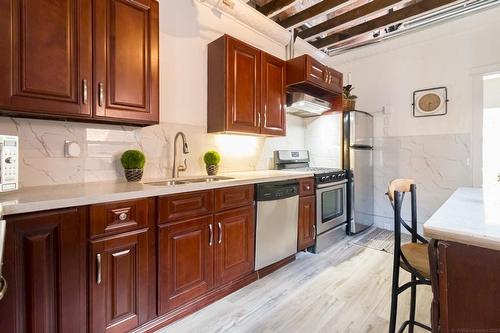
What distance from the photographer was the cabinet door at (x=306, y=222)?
2654mm

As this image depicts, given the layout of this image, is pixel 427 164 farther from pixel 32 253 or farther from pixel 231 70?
pixel 32 253

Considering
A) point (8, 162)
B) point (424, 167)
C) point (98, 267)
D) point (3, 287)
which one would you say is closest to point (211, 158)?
point (98, 267)

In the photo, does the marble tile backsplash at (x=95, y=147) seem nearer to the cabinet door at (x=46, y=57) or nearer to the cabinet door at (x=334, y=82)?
the cabinet door at (x=46, y=57)

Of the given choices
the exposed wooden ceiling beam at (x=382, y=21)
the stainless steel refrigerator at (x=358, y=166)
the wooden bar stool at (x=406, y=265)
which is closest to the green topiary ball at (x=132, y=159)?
the wooden bar stool at (x=406, y=265)

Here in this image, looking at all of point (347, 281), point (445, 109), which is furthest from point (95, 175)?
point (445, 109)

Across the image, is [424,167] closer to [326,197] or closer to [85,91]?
[326,197]

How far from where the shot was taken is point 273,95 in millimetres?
2793

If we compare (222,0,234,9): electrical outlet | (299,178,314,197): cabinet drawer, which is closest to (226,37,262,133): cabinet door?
(222,0,234,9): electrical outlet

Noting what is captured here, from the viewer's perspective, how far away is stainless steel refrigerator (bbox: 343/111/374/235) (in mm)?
3342

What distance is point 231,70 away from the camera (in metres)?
2.35

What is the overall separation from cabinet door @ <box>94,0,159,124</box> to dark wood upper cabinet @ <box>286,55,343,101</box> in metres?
1.65

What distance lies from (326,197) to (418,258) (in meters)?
1.64

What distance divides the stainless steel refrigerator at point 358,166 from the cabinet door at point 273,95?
1048 mm

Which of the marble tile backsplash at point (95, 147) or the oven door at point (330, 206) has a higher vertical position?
the marble tile backsplash at point (95, 147)
